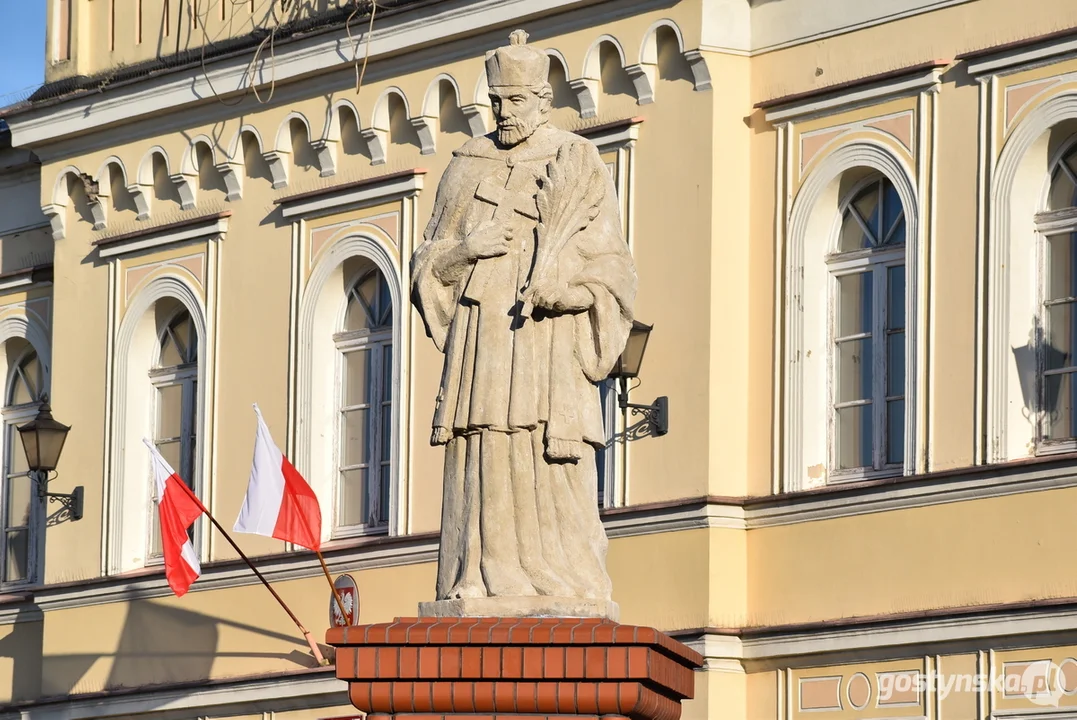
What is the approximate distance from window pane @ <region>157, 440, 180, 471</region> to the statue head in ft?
48.9

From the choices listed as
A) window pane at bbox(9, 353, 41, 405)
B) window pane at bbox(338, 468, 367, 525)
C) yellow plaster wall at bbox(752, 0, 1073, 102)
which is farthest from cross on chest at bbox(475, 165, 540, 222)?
window pane at bbox(9, 353, 41, 405)

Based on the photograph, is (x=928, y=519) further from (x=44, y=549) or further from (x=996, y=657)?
(x=44, y=549)

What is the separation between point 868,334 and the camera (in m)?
21.5

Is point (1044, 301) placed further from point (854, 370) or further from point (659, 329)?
point (659, 329)

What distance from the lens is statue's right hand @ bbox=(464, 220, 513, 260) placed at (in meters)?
11.9

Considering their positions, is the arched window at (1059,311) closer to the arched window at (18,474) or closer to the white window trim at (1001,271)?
the white window trim at (1001,271)

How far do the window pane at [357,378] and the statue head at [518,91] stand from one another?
1295 centimetres

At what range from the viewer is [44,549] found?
28.2m

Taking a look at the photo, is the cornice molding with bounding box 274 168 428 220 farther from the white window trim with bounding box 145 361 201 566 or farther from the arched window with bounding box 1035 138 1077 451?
the arched window with bounding box 1035 138 1077 451

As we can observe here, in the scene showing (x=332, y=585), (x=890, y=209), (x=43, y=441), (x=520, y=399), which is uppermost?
(x=890, y=209)

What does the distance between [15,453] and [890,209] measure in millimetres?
10580

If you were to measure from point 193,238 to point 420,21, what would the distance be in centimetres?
342

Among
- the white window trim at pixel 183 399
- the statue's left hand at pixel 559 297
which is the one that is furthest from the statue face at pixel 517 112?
the white window trim at pixel 183 399

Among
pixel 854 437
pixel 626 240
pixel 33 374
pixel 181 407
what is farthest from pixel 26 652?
pixel 854 437
